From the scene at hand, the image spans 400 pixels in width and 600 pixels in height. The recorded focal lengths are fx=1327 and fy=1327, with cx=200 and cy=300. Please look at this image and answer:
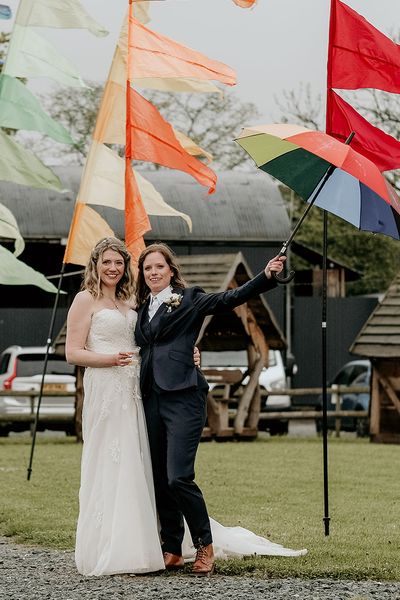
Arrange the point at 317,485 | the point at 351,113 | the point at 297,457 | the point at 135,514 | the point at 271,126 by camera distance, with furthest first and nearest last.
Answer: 1. the point at 297,457
2. the point at 317,485
3. the point at 351,113
4. the point at 271,126
5. the point at 135,514

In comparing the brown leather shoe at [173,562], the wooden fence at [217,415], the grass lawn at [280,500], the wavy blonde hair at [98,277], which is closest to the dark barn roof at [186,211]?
the wooden fence at [217,415]

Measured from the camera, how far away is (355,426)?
2633 centimetres

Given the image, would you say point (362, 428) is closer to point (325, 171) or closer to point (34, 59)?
point (34, 59)

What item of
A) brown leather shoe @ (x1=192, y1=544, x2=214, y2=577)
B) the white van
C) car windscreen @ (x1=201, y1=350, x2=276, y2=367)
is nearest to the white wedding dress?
brown leather shoe @ (x1=192, y1=544, x2=214, y2=577)

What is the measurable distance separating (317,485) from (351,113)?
537 centimetres

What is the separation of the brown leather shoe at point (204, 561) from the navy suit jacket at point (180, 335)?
1026 millimetres

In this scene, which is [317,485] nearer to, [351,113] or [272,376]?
[351,113]

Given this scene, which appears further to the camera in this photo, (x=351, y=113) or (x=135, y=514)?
(x=351, y=113)

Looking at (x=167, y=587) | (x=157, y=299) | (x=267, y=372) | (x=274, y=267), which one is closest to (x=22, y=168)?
(x=157, y=299)

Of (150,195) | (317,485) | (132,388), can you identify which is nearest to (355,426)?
(317,485)

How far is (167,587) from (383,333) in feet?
49.8

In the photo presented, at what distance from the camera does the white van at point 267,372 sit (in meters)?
24.7

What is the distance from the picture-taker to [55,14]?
13.6 meters

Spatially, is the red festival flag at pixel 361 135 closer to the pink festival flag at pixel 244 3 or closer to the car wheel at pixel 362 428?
the pink festival flag at pixel 244 3
